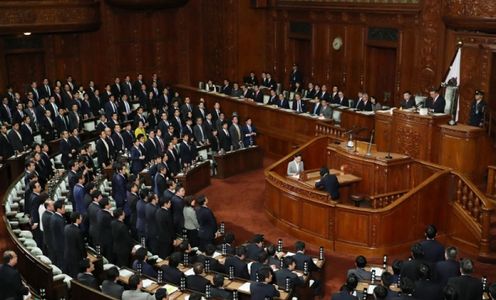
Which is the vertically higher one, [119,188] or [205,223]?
[119,188]

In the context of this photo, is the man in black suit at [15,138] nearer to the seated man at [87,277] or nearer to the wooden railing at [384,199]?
the seated man at [87,277]

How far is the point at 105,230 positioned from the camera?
988cm

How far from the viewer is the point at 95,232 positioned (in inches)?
393

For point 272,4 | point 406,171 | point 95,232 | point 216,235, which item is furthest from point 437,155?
point 272,4

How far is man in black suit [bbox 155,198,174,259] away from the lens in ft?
33.8

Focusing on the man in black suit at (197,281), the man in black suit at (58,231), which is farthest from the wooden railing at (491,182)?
the man in black suit at (58,231)

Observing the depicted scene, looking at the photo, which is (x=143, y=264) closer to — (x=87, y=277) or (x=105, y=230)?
(x=87, y=277)

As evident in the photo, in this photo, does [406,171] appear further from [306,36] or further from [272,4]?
[272,4]

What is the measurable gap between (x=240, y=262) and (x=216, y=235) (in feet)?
7.31

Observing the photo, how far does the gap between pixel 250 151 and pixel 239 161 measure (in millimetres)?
439

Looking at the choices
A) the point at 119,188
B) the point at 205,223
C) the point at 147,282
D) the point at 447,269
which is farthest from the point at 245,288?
the point at 119,188

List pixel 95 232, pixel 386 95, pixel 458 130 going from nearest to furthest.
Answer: pixel 95 232 < pixel 458 130 < pixel 386 95

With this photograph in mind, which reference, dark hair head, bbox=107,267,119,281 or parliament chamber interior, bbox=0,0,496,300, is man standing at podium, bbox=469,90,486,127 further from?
dark hair head, bbox=107,267,119,281

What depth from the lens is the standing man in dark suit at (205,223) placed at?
10.6m
